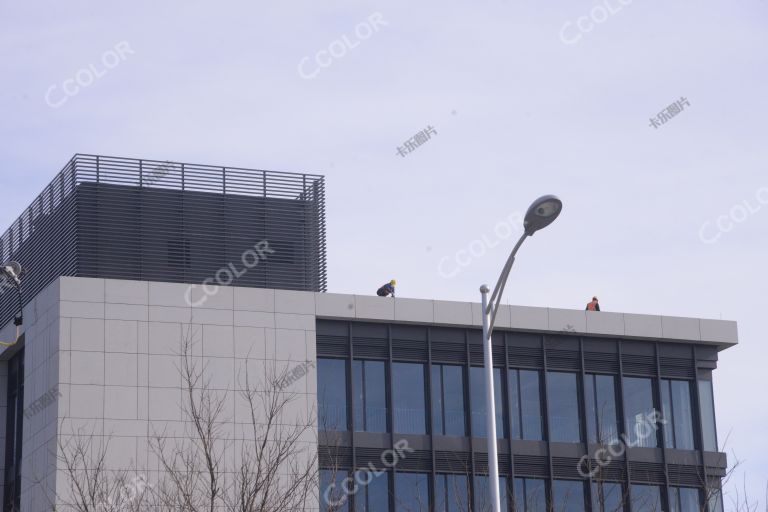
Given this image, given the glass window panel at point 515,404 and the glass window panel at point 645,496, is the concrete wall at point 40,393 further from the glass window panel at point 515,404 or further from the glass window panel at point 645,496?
the glass window panel at point 645,496

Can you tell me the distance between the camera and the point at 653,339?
4288 cm

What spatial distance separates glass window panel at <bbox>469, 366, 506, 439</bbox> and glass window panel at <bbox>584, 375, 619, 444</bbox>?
2642 millimetres

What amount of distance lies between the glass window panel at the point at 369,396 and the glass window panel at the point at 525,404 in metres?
3.75

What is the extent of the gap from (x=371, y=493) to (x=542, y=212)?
1922cm

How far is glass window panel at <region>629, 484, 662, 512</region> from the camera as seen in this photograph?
135 ft

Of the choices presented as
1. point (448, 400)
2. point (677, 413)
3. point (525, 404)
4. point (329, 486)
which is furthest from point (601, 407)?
point (329, 486)

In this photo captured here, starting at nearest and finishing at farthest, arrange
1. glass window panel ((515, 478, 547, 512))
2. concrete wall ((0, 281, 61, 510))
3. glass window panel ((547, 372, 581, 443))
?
concrete wall ((0, 281, 61, 510)) → glass window panel ((515, 478, 547, 512)) → glass window panel ((547, 372, 581, 443))

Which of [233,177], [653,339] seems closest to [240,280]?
[233,177]

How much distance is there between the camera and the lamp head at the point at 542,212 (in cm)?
2088

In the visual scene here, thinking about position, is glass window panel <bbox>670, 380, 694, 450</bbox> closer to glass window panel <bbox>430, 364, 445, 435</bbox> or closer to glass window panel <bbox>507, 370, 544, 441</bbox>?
glass window panel <bbox>507, 370, 544, 441</bbox>

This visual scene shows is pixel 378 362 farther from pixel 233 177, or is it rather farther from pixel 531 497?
pixel 233 177

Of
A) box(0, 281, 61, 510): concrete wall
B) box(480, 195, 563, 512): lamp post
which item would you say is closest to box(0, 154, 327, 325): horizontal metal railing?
box(0, 281, 61, 510): concrete wall

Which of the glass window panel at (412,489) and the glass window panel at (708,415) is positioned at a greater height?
the glass window panel at (708,415)

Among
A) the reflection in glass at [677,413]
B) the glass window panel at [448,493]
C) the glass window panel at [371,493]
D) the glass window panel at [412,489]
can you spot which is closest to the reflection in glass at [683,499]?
the reflection in glass at [677,413]
